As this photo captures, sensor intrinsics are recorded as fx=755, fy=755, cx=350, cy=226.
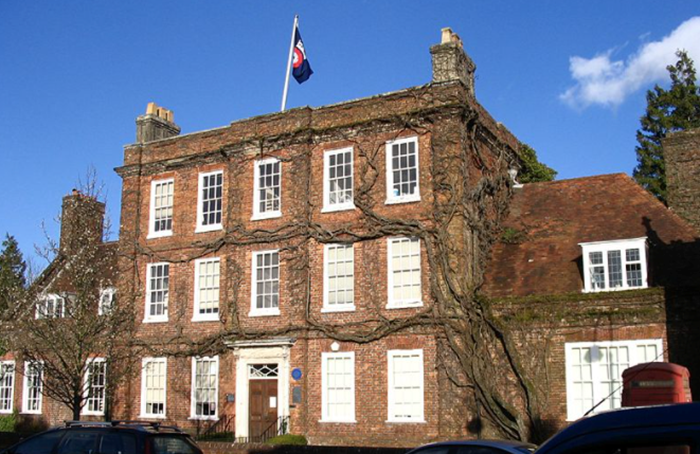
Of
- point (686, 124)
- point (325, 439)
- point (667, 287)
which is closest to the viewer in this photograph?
point (667, 287)

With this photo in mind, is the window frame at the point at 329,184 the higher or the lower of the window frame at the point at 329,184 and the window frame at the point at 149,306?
the higher

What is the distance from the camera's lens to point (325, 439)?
933 inches

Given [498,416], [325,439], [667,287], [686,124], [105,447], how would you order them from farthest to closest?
[686,124] → [325,439] → [498,416] → [667,287] → [105,447]

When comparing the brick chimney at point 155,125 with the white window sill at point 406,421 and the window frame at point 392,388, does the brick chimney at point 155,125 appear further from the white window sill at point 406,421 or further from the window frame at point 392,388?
the white window sill at point 406,421

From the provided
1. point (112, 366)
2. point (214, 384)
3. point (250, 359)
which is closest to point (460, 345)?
point (250, 359)

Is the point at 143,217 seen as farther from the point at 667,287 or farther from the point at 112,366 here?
the point at 667,287

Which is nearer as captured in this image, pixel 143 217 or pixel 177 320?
pixel 177 320

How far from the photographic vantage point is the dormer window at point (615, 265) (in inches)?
832

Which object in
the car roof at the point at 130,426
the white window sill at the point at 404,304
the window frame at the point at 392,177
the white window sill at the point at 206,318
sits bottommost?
the car roof at the point at 130,426

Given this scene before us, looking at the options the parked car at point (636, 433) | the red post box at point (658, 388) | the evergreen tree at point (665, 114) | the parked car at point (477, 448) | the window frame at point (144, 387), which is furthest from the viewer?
the evergreen tree at point (665, 114)

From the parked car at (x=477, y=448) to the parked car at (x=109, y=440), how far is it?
15.9 feet

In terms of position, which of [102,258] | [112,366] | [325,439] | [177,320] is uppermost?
[102,258]

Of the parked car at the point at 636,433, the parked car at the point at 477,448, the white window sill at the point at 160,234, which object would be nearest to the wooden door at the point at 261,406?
the white window sill at the point at 160,234

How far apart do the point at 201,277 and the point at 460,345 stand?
10449mm
